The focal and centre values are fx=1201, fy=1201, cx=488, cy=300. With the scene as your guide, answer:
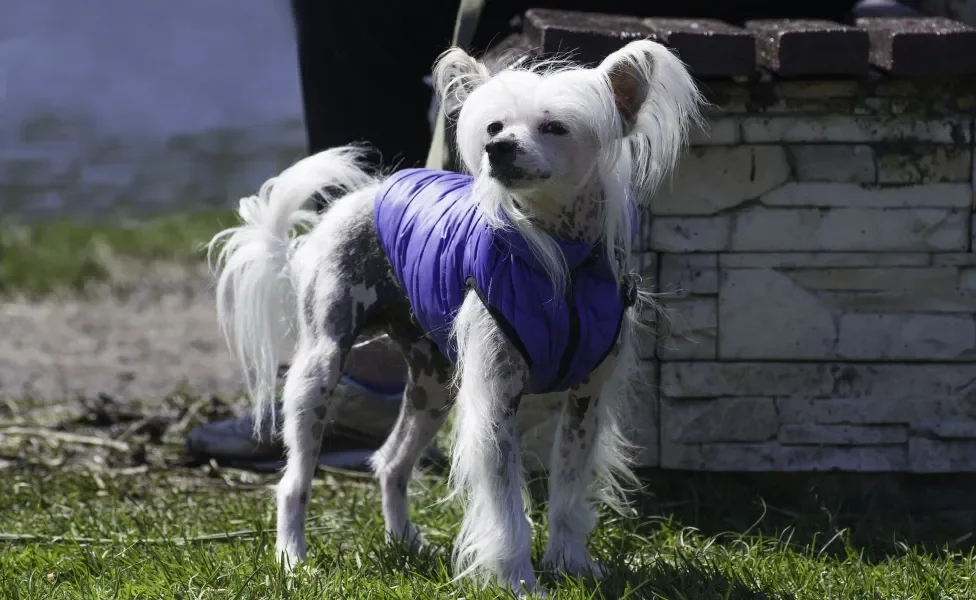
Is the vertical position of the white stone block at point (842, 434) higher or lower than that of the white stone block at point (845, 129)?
lower

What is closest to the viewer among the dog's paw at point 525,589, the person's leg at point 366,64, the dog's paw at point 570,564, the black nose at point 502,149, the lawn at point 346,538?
the black nose at point 502,149

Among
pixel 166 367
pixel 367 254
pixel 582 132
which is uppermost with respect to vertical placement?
pixel 582 132

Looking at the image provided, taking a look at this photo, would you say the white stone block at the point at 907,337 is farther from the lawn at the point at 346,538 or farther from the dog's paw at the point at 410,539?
the dog's paw at the point at 410,539

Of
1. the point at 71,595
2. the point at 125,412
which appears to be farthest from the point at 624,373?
the point at 125,412

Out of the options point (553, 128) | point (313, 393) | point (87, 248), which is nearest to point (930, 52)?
point (553, 128)

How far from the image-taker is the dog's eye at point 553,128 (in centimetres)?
259

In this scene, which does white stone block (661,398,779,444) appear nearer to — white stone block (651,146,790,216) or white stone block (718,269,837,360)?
white stone block (718,269,837,360)

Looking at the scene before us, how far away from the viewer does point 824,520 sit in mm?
3404

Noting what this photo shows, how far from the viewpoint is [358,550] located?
310 centimetres

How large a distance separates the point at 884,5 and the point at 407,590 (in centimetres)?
249

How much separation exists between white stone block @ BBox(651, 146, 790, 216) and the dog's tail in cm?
88

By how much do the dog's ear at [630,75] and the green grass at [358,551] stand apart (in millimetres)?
1042

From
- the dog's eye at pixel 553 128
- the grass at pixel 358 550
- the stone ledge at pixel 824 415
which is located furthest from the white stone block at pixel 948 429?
the dog's eye at pixel 553 128

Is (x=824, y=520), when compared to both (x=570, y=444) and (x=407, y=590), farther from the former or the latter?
(x=407, y=590)
